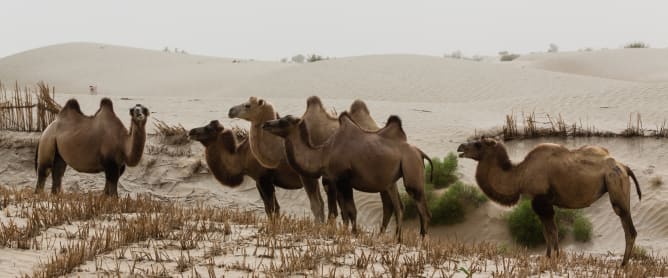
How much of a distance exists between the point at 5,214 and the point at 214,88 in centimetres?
2960

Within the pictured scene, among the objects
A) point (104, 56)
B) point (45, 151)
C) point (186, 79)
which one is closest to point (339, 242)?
point (45, 151)

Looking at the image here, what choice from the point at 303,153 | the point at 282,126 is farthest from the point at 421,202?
the point at 282,126

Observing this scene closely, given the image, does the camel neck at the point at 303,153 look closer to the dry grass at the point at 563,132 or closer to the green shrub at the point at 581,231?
the green shrub at the point at 581,231

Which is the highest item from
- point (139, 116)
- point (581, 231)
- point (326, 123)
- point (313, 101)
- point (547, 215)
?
point (313, 101)

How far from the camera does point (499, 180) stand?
34.4ft

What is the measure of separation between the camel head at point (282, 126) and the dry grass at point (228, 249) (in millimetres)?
1256

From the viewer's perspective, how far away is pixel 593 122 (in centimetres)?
1945

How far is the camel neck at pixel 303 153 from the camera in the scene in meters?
10.3

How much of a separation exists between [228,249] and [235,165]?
430 centimetres

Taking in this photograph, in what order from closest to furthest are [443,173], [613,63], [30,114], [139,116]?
[139,116], [443,173], [30,114], [613,63]

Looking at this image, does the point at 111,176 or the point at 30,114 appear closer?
the point at 111,176

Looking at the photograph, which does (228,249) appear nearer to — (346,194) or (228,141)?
(346,194)

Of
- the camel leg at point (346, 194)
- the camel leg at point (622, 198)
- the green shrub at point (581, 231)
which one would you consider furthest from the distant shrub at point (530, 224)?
the camel leg at point (346, 194)

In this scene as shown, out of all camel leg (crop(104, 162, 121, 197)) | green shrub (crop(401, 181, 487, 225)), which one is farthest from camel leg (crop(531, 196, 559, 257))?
camel leg (crop(104, 162, 121, 197))
